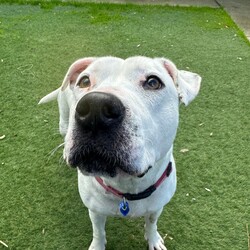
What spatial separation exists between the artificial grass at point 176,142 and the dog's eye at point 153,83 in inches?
49.8

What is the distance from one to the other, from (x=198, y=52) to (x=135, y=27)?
1.26 m

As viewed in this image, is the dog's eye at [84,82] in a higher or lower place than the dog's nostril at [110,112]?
lower

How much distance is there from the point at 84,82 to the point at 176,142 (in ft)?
5.55

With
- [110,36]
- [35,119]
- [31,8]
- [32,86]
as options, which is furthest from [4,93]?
[31,8]

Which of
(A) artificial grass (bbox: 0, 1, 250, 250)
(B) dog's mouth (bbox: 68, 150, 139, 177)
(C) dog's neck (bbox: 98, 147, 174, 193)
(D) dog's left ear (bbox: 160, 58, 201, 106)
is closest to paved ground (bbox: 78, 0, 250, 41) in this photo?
(A) artificial grass (bbox: 0, 1, 250, 250)

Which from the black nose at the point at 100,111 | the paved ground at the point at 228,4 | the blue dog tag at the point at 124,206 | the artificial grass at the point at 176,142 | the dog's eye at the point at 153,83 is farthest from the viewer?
the paved ground at the point at 228,4

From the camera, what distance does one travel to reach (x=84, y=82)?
2.10 meters

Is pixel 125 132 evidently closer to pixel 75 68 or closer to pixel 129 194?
pixel 129 194

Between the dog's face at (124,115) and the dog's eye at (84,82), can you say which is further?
Result: the dog's eye at (84,82)

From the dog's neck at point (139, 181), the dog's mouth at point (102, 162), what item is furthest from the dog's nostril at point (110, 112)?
the dog's neck at point (139, 181)

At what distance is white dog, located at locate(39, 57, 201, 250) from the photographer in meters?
1.60

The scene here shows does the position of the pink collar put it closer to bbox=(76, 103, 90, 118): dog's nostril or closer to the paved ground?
bbox=(76, 103, 90, 118): dog's nostril

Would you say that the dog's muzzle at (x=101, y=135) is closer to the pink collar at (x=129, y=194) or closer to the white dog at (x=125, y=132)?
the white dog at (x=125, y=132)

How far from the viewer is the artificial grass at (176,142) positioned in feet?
9.36
